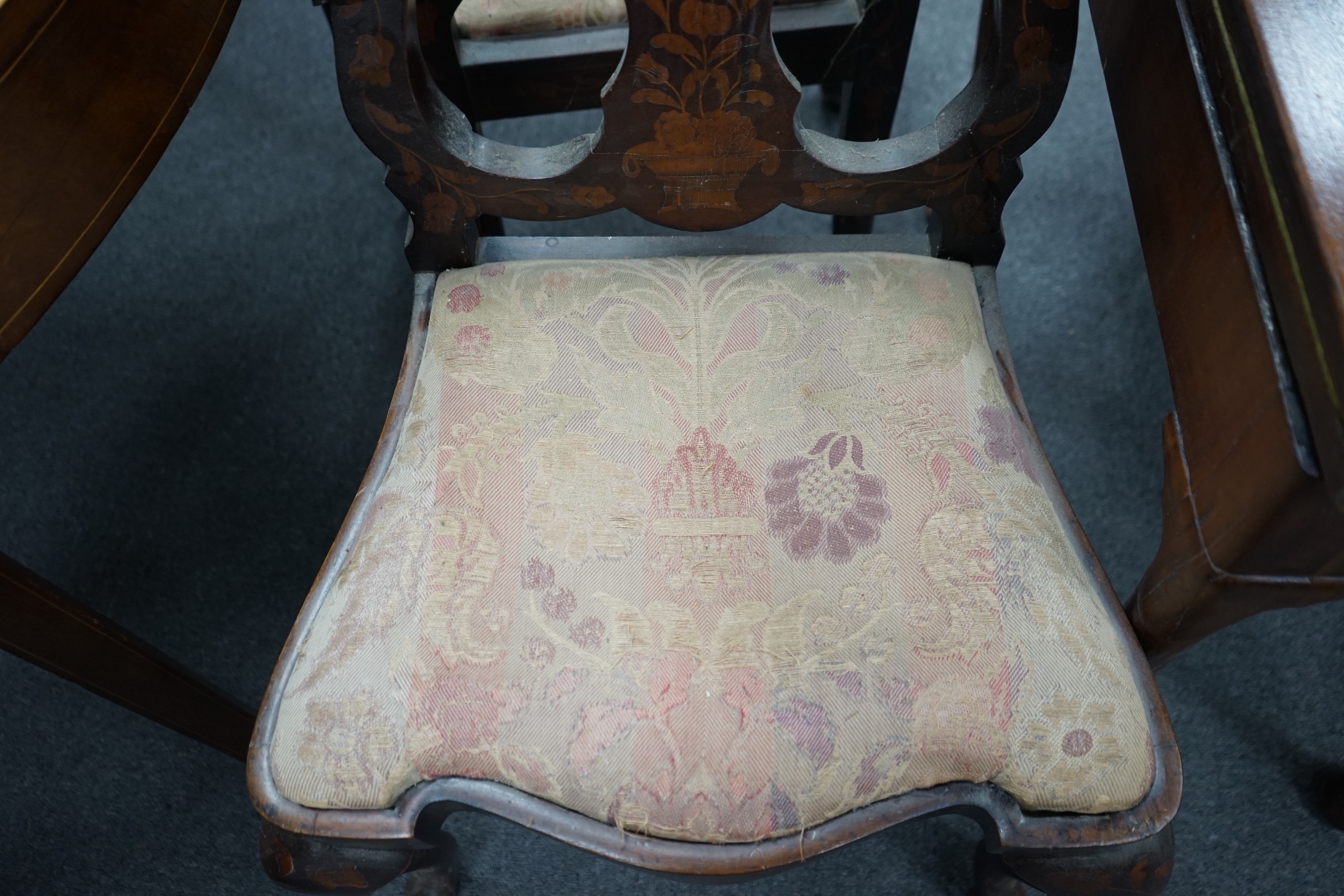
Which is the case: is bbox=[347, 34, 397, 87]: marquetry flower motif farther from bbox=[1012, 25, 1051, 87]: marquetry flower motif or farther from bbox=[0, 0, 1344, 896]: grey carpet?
bbox=[0, 0, 1344, 896]: grey carpet

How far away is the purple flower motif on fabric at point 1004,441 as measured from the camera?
0.61 m

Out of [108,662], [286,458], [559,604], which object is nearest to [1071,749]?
[559,604]

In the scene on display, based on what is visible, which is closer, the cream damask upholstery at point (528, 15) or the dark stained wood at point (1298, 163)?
the dark stained wood at point (1298, 163)

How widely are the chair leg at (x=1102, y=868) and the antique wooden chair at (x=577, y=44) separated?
702 mm

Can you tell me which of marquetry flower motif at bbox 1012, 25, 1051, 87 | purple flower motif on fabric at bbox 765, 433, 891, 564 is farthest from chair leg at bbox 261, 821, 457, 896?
marquetry flower motif at bbox 1012, 25, 1051, 87

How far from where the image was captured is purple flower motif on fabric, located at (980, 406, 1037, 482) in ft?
2.01

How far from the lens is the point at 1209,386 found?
1.69 feet

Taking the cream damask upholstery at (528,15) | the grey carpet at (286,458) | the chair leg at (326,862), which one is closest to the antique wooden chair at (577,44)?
the cream damask upholstery at (528,15)

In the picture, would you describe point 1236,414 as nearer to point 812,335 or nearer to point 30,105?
point 812,335

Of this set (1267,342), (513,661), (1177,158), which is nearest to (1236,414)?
(1267,342)

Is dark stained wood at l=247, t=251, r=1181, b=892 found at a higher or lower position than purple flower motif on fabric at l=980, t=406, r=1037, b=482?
lower

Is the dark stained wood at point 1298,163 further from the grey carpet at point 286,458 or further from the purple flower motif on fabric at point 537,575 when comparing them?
the grey carpet at point 286,458

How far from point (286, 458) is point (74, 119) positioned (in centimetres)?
63

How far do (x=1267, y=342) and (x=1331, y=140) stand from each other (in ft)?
0.31
